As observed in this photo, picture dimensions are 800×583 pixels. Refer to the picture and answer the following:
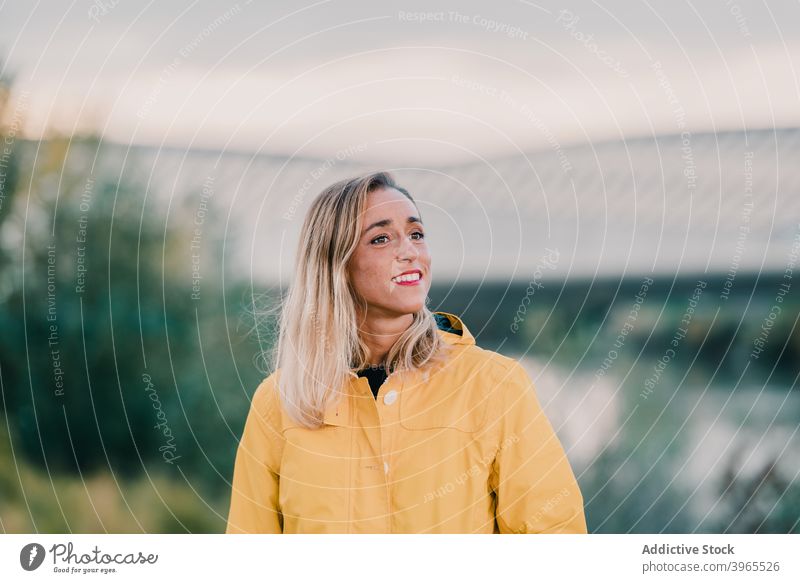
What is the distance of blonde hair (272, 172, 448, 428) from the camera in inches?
86.8

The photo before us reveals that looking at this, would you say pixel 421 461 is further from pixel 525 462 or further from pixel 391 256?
pixel 391 256

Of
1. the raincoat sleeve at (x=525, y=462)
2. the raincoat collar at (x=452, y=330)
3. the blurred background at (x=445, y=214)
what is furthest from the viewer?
the blurred background at (x=445, y=214)

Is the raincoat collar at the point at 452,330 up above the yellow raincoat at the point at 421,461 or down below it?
above

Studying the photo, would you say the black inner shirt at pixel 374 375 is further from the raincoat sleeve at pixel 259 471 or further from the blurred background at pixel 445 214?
the blurred background at pixel 445 214

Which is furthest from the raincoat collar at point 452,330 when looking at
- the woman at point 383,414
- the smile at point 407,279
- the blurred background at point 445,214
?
the blurred background at point 445,214

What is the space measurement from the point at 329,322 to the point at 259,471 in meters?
0.42

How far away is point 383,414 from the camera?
2160mm

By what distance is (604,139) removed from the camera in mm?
2729

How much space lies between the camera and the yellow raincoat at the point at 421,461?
2057 mm

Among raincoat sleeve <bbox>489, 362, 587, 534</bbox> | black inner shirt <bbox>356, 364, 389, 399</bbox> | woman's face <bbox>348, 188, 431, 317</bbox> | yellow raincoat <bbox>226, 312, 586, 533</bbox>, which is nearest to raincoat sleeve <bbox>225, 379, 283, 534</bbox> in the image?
yellow raincoat <bbox>226, 312, 586, 533</bbox>

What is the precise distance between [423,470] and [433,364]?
26 cm

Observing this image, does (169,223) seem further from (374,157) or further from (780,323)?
(780,323)
